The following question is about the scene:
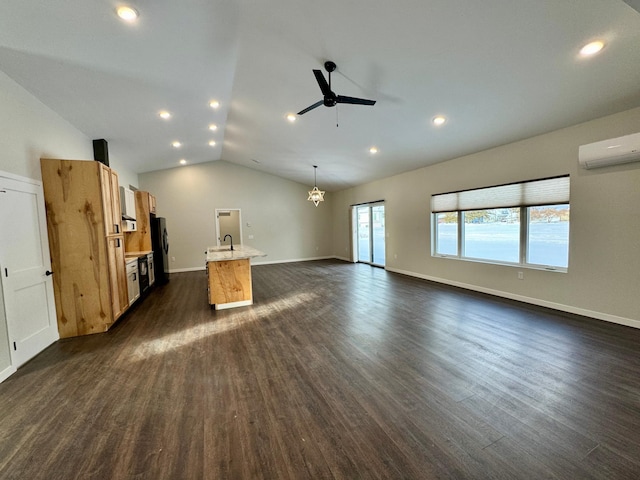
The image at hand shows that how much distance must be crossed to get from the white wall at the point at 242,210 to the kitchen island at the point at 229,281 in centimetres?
450

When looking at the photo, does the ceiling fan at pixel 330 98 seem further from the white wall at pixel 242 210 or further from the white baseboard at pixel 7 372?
the white wall at pixel 242 210

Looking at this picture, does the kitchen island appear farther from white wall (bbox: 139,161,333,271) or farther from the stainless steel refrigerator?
→ white wall (bbox: 139,161,333,271)

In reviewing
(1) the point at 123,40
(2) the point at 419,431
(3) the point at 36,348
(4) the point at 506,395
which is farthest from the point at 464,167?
(3) the point at 36,348

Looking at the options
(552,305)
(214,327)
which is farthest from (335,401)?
(552,305)

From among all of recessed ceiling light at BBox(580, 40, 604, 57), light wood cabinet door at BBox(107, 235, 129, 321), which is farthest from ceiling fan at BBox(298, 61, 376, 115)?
light wood cabinet door at BBox(107, 235, 129, 321)

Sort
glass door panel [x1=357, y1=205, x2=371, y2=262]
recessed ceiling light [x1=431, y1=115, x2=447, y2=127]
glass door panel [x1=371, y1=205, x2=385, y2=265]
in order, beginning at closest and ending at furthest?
recessed ceiling light [x1=431, y1=115, x2=447, y2=127] < glass door panel [x1=371, y1=205, x2=385, y2=265] < glass door panel [x1=357, y1=205, x2=371, y2=262]

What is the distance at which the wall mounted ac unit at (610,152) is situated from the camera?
10.0 ft

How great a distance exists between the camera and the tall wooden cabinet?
328 centimetres

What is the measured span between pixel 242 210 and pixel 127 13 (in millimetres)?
6855

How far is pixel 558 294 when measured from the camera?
12.9ft

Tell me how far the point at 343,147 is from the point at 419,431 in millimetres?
5101

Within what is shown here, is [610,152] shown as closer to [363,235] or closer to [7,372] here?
[363,235]

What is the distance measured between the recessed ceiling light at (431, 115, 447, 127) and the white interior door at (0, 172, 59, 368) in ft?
16.9

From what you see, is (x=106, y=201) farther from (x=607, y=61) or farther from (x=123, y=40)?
(x=607, y=61)
